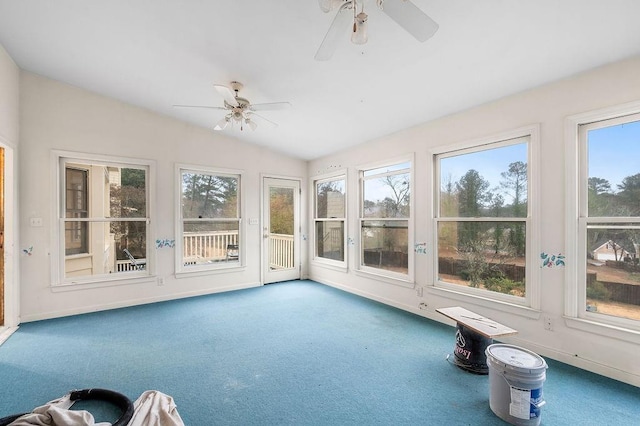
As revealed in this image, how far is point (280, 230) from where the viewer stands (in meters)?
5.59

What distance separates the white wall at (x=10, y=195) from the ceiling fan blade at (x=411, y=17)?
3.94 meters

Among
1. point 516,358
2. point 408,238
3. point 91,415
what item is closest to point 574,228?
point 516,358

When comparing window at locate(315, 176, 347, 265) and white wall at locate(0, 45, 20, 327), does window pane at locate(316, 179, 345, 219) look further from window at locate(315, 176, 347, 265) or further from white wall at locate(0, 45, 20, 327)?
white wall at locate(0, 45, 20, 327)

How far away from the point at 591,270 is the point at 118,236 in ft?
17.3

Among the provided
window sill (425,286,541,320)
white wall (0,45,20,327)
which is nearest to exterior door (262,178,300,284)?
window sill (425,286,541,320)

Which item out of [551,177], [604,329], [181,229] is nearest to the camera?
[604,329]

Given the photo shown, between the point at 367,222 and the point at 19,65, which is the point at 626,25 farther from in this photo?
the point at 19,65

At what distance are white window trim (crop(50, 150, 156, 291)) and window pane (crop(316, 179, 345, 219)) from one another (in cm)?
273

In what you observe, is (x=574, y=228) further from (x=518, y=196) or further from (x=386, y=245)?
(x=386, y=245)

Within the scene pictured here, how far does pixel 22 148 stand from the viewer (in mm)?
3447

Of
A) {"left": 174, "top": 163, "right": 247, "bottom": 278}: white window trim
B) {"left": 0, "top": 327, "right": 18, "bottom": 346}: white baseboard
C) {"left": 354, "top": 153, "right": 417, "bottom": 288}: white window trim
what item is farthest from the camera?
{"left": 174, "top": 163, "right": 247, "bottom": 278}: white window trim

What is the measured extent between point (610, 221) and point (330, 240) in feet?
12.2

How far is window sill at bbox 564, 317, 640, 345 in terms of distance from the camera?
220 centimetres

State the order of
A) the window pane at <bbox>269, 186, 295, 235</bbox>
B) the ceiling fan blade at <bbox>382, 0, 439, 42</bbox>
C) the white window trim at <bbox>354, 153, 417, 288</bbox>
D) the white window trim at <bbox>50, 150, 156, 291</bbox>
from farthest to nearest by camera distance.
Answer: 1. the window pane at <bbox>269, 186, 295, 235</bbox>
2. the white window trim at <bbox>354, 153, 417, 288</bbox>
3. the white window trim at <bbox>50, 150, 156, 291</bbox>
4. the ceiling fan blade at <bbox>382, 0, 439, 42</bbox>
